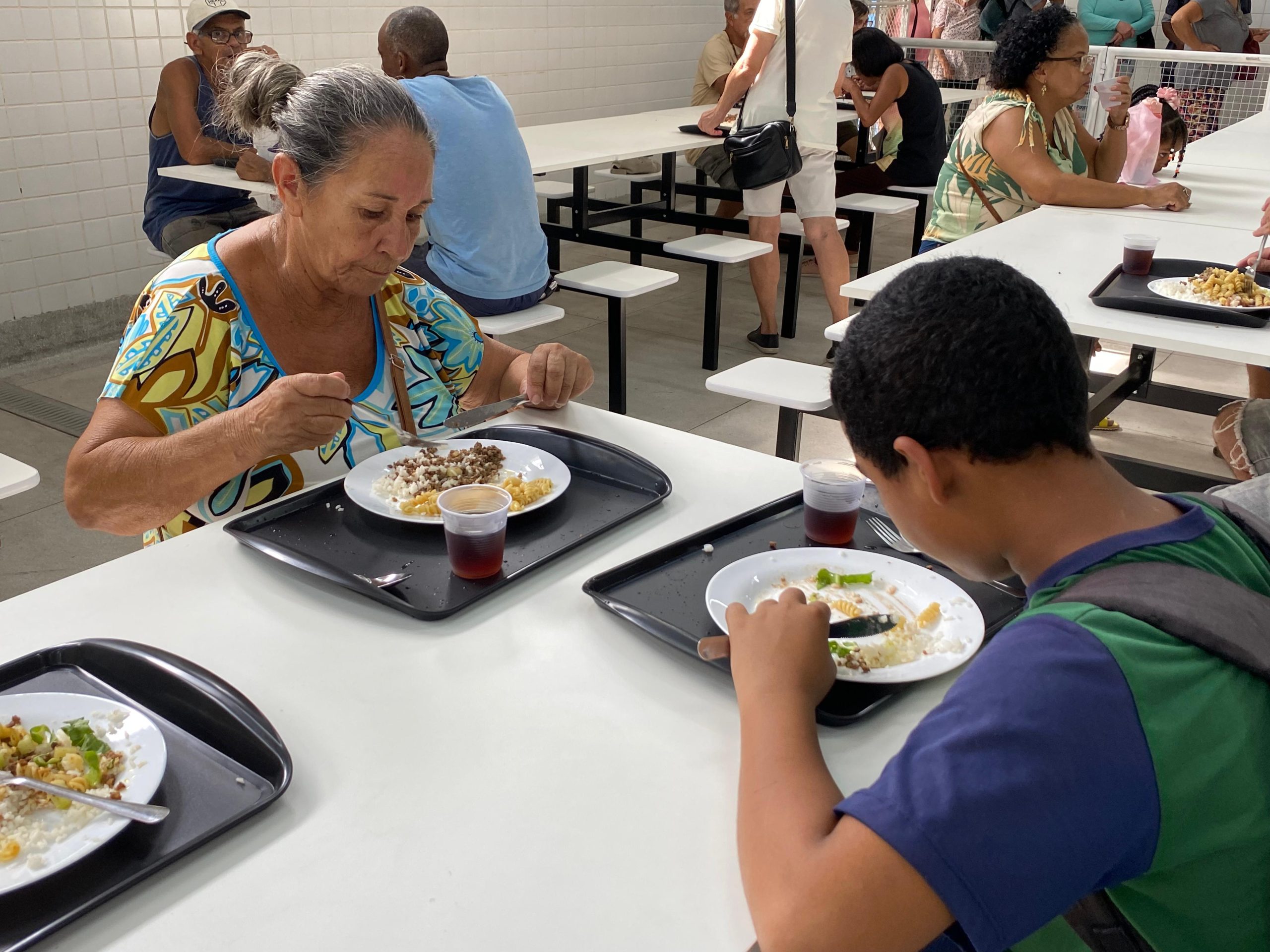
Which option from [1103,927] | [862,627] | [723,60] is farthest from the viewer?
[723,60]

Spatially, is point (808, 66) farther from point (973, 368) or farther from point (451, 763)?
point (451, 763)

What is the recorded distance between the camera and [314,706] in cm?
110

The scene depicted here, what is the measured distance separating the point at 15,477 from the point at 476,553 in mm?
1179

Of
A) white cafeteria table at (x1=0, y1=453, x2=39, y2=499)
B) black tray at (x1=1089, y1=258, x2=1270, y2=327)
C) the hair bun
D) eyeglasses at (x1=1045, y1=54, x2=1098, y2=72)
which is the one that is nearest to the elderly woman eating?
the hair bun

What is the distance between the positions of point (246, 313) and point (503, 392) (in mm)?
526

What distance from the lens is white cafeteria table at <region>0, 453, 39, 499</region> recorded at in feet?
6.46

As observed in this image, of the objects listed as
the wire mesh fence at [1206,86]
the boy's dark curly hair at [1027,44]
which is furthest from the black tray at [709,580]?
the wire mesh fence at [1206,86]

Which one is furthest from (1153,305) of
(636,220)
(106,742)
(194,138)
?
(636,220)

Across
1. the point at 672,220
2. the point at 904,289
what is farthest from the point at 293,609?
the point at 672,220

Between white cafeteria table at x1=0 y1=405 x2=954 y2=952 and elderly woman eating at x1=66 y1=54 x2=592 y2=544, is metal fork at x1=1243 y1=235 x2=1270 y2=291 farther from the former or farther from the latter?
white cafeteria table at x1=0 y1=405 x2=954 y2=952

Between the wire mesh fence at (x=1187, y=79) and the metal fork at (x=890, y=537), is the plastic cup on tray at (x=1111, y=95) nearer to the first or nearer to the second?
the wire mesh fence at (x=1187, y=79)

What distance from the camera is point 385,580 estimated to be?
130 cm

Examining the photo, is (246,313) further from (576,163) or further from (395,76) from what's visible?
(576,163)

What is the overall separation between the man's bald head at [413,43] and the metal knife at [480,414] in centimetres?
221
